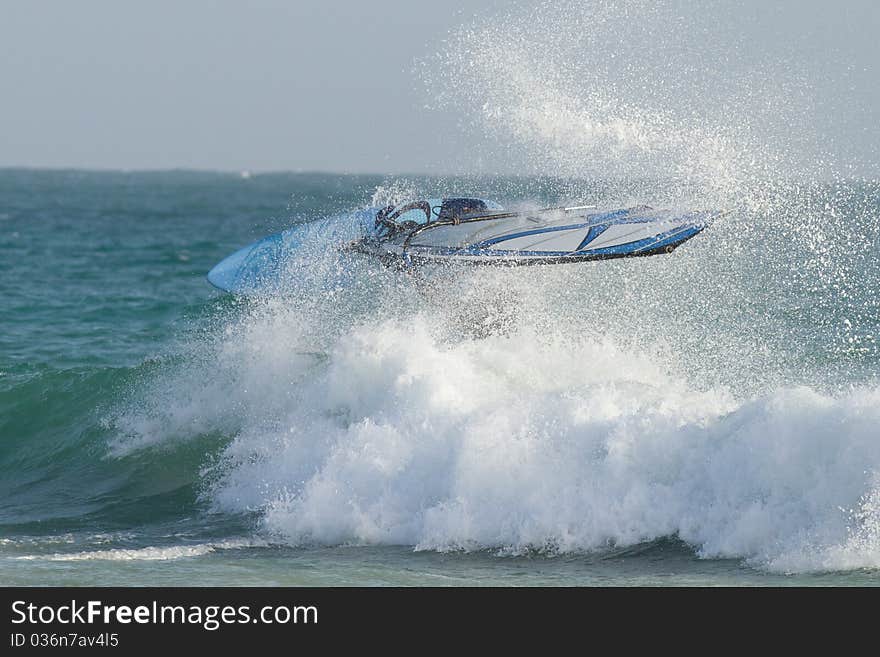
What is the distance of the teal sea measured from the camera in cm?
870

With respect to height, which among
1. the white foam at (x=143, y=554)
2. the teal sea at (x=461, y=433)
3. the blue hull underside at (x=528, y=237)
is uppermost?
the blue hull underside at (x=528, y=237)

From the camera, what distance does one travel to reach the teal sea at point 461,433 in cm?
870

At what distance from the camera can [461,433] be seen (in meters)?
10.4

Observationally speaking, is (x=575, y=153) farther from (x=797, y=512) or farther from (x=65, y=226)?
(x=65, y=226)

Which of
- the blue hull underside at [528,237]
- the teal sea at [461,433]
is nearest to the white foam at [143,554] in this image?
the teal sea at [461,433]

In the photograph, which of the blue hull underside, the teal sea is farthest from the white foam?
the blue hull underside

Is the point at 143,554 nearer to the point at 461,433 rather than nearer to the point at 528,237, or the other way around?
the point at 461,433

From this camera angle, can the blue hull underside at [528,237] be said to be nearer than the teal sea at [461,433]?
No

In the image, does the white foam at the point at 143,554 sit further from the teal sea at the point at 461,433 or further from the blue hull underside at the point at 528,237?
the blue hull underside at the point at 528,237

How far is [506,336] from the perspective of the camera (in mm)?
12242

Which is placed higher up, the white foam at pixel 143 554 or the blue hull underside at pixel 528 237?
the blue hull underside at pixel 528 237

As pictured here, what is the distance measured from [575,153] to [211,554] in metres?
6.29

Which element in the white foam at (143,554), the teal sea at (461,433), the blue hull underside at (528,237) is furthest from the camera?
the blue hull underside at (528,237)
